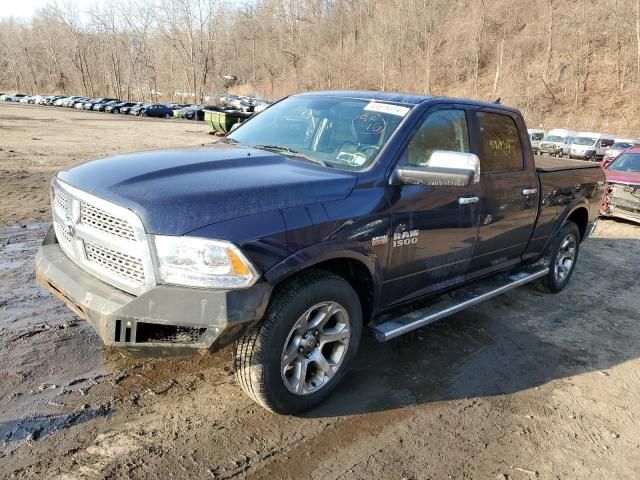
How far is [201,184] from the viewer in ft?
9.57

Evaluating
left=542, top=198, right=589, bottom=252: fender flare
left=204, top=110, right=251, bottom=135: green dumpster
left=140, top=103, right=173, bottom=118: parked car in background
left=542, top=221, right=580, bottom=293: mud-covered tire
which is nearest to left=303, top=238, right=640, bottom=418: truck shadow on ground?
left=542, top=221, right=580, bottom=293: mud-covered tire

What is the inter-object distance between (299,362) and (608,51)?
55.9 m

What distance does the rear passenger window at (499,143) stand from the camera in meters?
4.39

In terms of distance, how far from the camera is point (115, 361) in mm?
3748

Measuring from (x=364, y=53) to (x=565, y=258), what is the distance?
79807 millimetres

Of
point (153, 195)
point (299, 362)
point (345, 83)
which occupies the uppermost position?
point (345, 83)

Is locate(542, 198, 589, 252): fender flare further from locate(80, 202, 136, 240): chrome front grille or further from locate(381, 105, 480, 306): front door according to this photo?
locate(80, 202, 136, 240): chrome front grille

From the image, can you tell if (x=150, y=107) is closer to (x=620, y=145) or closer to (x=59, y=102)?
(x=59, y=102)

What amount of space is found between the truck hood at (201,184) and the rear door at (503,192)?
159cm

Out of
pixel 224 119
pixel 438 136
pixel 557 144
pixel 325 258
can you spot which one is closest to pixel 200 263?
pixel 325 258

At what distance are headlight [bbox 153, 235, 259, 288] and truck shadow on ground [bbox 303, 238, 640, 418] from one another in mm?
1190

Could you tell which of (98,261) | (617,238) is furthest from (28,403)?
(617,238)

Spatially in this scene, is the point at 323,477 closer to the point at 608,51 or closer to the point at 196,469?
the point at 196,469

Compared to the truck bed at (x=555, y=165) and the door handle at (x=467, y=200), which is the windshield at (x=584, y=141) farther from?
the door handle at (x=467, y=200)
